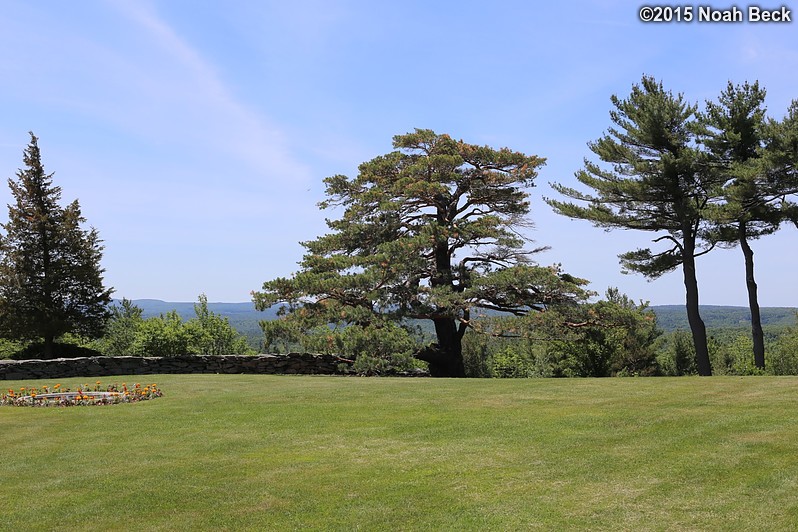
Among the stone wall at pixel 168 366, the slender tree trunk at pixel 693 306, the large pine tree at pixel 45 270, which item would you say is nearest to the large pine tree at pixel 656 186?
the slender tree trunk at pixel 693 306

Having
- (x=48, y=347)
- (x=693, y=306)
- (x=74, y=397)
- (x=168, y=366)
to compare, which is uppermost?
(x=693, y=306)

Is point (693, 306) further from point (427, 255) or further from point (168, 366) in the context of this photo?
point (168, 366)

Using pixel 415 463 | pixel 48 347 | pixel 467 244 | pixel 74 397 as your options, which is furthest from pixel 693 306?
pixel 48 347

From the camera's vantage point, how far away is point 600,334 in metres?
21.7

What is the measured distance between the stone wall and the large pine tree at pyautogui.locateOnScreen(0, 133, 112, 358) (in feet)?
24.8

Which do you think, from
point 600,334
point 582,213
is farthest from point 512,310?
point 582,213

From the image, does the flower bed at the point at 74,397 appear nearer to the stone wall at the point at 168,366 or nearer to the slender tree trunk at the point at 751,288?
the stone wall at the point at 168,366

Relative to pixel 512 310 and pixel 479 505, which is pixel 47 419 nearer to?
pixel 479 505

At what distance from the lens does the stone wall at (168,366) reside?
17.5 m

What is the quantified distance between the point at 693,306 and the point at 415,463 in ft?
64.4

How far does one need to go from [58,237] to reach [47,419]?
1767 cm

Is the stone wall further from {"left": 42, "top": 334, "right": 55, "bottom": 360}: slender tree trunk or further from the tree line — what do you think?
{"left": 42, "top": 334, "right": 55, "bottom": 360}: slender tree trunk

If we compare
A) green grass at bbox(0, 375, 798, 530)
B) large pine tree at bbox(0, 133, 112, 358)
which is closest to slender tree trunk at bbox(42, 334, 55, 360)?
large pine tree at bbox(0, 133, 112, 358)

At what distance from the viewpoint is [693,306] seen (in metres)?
23.5
